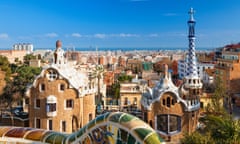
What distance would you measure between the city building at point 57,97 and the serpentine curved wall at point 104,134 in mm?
11557

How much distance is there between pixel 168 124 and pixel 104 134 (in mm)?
16253

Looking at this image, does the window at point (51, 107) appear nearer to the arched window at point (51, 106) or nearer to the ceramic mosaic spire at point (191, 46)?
the arched window at point (51, 106)

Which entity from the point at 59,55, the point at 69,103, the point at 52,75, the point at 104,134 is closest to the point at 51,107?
the point at 69,103

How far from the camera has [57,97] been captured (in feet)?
78.2

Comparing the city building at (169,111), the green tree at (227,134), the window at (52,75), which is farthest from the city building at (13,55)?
the green tree at (227,134)

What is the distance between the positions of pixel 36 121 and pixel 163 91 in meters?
10.7

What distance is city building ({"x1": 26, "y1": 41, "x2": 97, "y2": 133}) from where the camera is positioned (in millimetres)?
23672

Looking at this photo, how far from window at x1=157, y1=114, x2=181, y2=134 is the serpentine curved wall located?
589 inches

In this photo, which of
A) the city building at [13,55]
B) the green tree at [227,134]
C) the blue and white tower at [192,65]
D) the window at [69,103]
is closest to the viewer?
the green tree at [227,134]

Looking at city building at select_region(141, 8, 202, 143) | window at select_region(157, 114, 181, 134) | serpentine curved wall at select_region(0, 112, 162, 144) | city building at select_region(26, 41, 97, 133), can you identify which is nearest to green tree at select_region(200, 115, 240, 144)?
serpentine curved wall at select_region(0, 112, 162, 144)

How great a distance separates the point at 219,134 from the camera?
15477mm

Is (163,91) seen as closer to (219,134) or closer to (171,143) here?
(171,143)

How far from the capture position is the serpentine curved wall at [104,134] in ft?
27.4

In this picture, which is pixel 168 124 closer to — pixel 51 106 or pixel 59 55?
pixel 51 106
